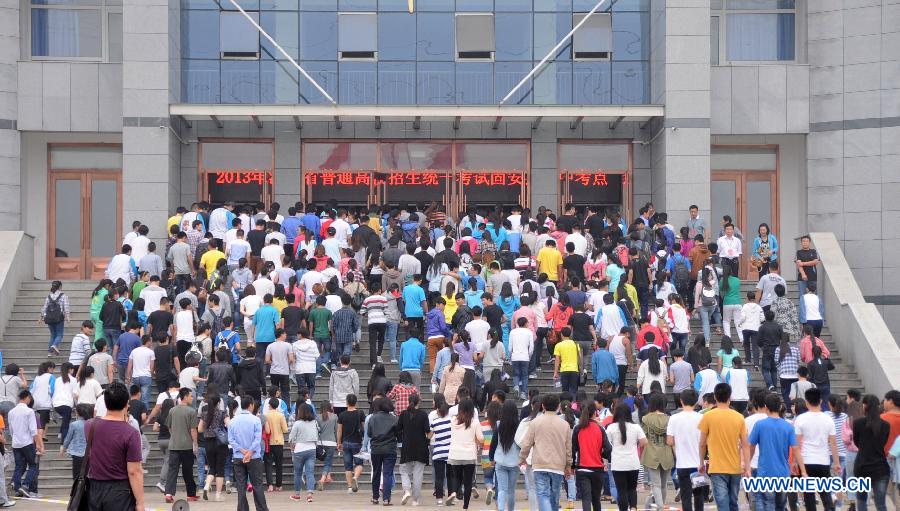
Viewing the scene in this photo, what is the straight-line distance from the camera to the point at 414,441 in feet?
67.1

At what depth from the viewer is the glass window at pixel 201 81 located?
33.4 meters

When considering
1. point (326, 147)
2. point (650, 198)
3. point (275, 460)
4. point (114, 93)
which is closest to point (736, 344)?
point (650, 198)

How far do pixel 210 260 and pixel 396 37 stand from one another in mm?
9322

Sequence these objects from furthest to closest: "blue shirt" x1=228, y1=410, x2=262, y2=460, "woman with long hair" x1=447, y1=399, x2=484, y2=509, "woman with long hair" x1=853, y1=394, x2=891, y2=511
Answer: "woman with long hair" x1=447, y1=399, x2=484, y2=509 → "blue shirt" x1=228, y1=410, x2=262, y2=460 → "woman with long hair" x1=853, y1=394, x2=891, y2=511

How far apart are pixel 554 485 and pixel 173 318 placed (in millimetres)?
9861

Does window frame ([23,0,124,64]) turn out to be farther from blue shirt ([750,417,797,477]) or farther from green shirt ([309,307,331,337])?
blue shirt ([750,417,797,477])

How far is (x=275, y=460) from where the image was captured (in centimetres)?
2192

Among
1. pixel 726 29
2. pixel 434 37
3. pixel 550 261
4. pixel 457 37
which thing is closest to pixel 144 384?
pixel 550 261

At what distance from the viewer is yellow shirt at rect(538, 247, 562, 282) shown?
27.0 meters

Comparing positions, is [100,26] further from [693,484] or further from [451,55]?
[693,484]

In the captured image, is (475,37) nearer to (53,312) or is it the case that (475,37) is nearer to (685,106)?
(685,106)

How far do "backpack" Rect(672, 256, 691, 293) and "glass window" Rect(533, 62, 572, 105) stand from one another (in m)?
7.66

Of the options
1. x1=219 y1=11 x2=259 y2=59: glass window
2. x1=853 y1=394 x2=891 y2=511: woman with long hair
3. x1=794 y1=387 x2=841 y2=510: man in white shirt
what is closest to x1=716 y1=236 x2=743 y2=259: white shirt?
x1=794 y1=387 x2=841 y2=510: man in white shirt

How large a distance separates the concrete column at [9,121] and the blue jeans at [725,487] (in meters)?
21.4
